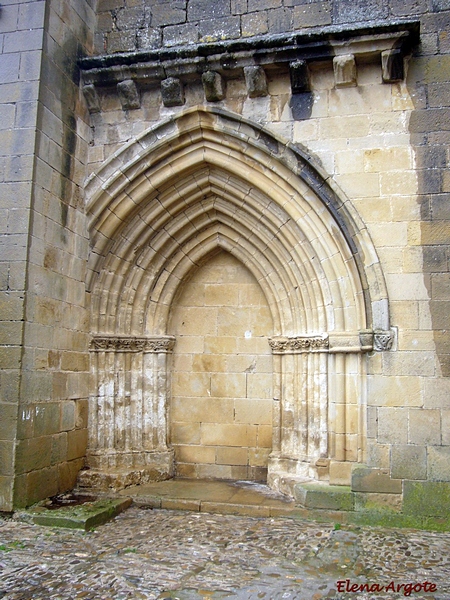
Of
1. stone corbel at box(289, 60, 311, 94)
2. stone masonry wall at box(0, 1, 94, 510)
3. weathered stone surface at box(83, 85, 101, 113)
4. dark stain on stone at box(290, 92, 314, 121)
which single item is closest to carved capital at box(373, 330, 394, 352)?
dark stain on stone at box(290, 92, 314, 121)

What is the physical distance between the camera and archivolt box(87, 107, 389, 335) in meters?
5.42

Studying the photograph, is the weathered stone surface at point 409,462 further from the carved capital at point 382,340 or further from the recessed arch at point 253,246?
the carved capital at point 382,340

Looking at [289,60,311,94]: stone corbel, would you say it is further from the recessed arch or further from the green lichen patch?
the green lichen patch

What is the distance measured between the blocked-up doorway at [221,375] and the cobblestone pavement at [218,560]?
1279mm

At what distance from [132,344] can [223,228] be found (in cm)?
160

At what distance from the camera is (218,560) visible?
158 inches

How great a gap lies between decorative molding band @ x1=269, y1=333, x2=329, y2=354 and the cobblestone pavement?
160cm

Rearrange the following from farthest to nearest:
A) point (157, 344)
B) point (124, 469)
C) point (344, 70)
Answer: point (157, 344), point (124, 469), point (344, 70)

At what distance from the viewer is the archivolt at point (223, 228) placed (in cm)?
542

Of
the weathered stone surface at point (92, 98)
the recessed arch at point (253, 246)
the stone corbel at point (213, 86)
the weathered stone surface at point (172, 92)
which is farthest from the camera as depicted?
the weathered stone surface at point (92, 98)

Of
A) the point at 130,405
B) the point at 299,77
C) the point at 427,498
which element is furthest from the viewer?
the point at 130,405

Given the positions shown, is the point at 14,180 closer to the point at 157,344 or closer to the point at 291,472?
the point at 157,344

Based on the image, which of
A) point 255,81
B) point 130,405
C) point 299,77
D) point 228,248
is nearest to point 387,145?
point 299,77

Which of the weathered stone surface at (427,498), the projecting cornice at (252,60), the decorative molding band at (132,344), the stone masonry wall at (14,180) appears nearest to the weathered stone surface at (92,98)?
the projecting cornice at (252,60)
